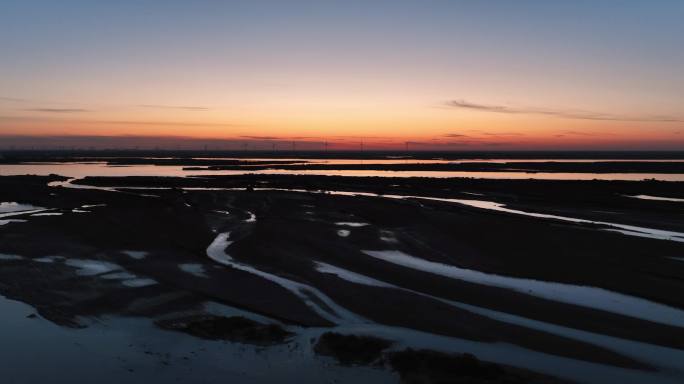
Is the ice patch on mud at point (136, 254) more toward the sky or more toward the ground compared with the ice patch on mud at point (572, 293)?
more toward the ground

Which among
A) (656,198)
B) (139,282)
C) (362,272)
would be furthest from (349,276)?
(656,198)

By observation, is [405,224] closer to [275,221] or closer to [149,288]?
[275,221]

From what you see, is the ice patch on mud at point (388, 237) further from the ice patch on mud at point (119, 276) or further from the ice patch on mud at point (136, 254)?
the ice patch on mud at point (119, 276)

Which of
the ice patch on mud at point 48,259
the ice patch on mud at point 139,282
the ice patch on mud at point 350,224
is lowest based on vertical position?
the ice patch on mud at point 350,224

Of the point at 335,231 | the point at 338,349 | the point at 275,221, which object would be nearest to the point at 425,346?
the point at 338,349

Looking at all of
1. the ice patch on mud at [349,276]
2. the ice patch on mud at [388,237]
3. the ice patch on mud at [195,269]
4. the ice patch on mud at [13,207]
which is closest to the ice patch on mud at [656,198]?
the ice patch on mud at [388,237]

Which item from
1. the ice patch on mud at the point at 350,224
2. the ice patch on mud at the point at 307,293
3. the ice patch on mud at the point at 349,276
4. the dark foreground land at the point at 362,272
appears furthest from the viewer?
the ice patch on mud at the point at 350,224
